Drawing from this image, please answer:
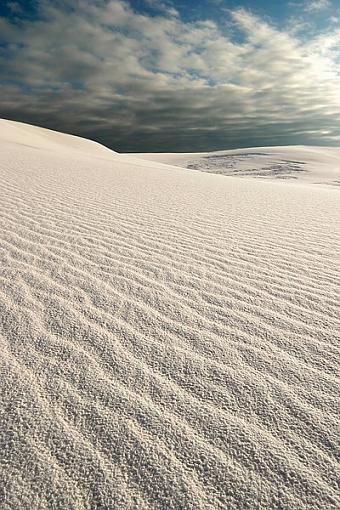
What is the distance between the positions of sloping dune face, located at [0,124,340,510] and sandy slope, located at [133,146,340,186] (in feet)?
98.6

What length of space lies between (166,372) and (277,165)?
143 ft

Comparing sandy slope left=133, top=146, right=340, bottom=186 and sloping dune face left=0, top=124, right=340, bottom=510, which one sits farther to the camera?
sandy slope left=133, top=146, right=340, bottom=186

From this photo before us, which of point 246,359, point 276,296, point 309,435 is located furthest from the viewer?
point 276,296

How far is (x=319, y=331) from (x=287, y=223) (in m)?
3.35

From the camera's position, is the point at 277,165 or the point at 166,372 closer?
the point at 166,372

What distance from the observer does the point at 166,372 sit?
2021 mm

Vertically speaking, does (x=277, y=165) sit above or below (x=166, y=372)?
above

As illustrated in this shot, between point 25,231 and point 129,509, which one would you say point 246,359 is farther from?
point 25,231

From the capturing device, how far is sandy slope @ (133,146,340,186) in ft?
116

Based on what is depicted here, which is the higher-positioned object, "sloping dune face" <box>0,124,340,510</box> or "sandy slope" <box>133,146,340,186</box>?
"sandy slope" <box>133,146,340,186</box>

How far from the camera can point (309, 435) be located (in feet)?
Answer: 5.34

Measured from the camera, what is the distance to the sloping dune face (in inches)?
56.2

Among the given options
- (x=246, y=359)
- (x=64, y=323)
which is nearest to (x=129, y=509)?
(x=246, y=359)

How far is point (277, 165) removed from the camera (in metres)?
42.2
